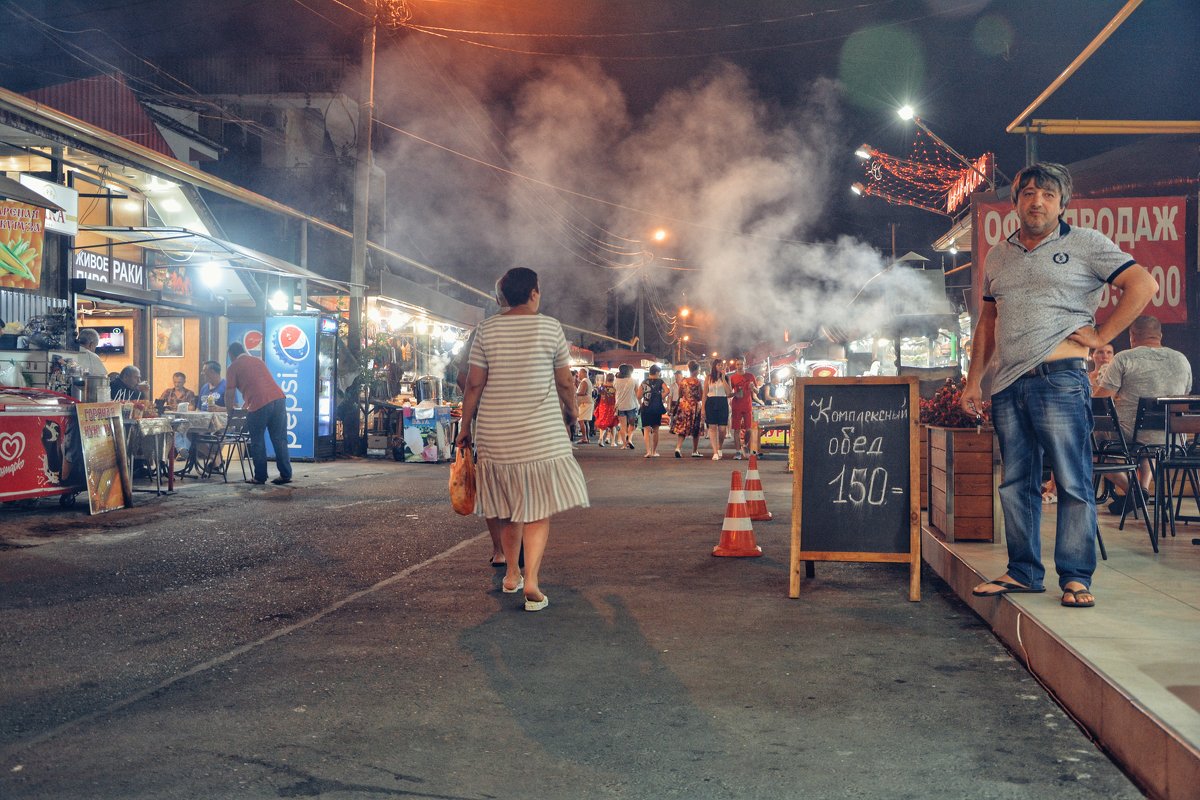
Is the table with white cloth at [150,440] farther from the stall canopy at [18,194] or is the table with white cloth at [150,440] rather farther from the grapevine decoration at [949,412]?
the grapevine decoration at [949,412]

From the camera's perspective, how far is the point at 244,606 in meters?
5.18

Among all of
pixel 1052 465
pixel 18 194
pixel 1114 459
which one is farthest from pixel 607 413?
pixel 1052 465

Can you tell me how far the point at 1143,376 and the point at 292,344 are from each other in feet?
40.0

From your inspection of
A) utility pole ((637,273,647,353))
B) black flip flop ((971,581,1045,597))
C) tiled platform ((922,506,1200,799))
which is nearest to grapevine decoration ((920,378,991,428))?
tiled platform ((922,506,1200,799))

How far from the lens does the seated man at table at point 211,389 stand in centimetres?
1455

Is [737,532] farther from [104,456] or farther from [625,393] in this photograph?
[625,393]

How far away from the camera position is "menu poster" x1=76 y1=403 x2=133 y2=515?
9.05 metres

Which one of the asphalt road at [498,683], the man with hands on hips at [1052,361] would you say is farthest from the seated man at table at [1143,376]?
the man with hands on hips at [1052,361]

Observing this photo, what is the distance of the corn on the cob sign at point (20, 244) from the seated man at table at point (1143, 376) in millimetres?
11917

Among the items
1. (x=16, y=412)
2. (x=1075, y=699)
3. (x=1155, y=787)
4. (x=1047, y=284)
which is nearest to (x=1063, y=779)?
(x=1155, y=787)

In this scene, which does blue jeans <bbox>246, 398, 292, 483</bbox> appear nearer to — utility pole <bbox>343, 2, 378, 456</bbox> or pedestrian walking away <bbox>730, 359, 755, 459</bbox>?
utility pole <bbox>343, 2, 378, 456</bbox>

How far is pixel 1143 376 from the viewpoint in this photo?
7172mm

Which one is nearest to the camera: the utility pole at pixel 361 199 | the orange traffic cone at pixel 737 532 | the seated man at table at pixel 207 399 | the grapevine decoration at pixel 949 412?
the grapevine decoration at pixel 949 412

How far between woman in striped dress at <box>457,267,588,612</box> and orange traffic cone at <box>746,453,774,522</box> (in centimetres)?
347
